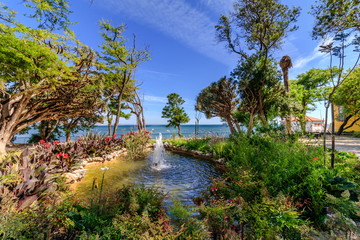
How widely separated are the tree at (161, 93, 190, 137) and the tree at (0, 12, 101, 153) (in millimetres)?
14386

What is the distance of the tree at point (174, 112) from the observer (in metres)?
25.4

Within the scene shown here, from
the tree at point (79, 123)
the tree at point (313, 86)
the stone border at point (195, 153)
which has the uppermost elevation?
the tree at point (313, 86)

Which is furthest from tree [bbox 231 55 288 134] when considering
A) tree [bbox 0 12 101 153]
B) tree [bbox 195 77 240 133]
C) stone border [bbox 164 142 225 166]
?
tree [bbox 0 12 101 153]

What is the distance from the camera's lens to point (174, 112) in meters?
25.6

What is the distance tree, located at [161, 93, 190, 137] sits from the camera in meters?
25.4

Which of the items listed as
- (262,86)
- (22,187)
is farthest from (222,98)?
(22,187)

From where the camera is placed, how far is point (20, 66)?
6398mm

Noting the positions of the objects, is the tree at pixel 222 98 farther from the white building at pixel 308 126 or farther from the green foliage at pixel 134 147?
the green foliage at pixel 134 147

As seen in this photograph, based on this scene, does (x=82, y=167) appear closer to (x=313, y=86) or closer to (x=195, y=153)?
(x=195, y=153)

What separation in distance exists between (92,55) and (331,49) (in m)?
11.1

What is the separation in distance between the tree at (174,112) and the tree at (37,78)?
47.2ft

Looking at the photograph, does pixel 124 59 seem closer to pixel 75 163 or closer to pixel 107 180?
pixel 75 163

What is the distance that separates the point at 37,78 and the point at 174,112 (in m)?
18.8

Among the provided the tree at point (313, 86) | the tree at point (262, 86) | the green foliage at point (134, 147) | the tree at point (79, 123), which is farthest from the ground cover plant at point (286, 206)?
the tree at point (313, 86)
